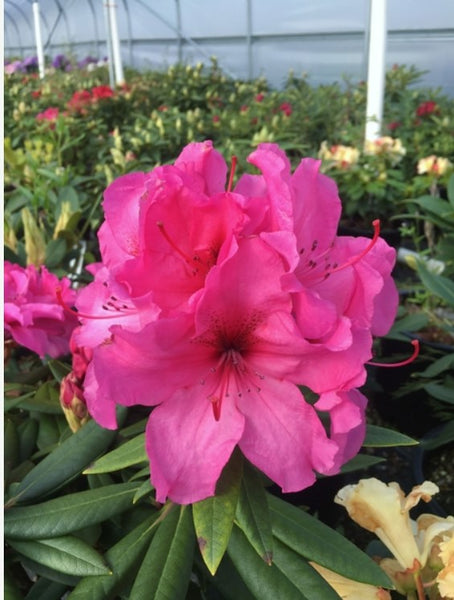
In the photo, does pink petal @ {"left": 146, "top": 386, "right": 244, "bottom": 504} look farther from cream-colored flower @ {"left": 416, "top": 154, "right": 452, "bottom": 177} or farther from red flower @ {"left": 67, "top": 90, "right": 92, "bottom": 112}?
red flower @ {"left": 67, "top": 90, "right": 92, "bottom": 112}

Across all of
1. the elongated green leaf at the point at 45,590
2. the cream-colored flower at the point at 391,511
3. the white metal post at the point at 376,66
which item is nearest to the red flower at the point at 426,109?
the white metal post at the point at 376,66

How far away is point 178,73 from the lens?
5820 millimetres

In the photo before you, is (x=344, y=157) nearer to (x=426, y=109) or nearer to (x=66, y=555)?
(x=426, y=109)

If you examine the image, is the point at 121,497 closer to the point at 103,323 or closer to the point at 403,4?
the point at 103,323

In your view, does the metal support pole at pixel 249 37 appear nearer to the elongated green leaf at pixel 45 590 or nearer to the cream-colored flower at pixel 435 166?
the cream-colored flower at pixel 435 166

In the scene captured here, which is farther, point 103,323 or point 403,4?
point 403,4

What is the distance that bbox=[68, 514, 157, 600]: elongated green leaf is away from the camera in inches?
28.4

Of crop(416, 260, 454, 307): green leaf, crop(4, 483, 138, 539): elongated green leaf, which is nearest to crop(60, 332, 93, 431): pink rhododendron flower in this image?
crop(4, 483, 138, 539): elongated green leaf

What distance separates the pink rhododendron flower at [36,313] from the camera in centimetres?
99

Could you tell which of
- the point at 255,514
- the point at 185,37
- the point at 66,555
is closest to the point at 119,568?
the point at 66,555

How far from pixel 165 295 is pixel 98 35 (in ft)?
42.8

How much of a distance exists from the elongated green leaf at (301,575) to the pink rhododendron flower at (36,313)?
44cm

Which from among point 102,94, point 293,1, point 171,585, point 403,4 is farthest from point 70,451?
point 293,1

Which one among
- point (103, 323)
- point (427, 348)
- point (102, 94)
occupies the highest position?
point (103, 323)
